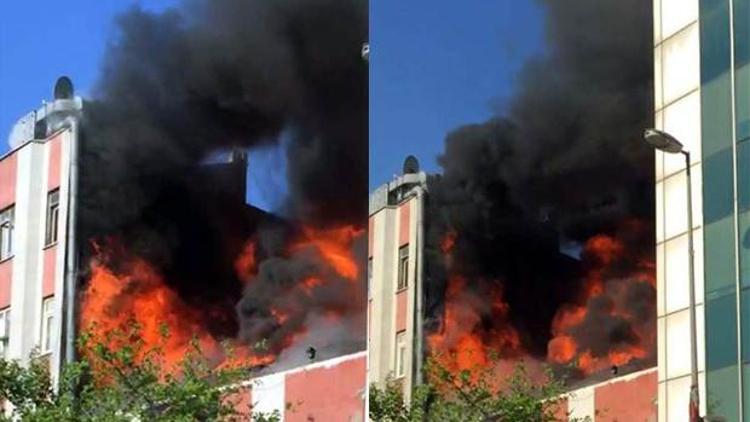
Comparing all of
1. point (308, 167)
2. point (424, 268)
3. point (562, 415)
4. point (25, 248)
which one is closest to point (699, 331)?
point (562, 415)

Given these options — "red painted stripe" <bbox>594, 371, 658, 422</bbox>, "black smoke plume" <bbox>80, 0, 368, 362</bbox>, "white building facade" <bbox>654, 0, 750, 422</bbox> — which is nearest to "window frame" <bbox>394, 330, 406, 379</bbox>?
"black smoke plume" <bbox>80, 0, 368, 362</bbox>

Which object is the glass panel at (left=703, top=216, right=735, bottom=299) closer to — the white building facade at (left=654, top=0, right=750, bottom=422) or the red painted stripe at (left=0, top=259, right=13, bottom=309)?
the white building facade at (left=654, top=0, right=750, bottom=422)

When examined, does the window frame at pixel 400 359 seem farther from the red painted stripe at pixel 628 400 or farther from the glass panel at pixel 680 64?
the glass panel at pixel 680 64

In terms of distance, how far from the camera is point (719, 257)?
28.2m

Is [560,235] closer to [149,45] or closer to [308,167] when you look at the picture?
[308,167]

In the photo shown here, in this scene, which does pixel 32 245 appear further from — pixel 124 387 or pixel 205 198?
pixel 205 198

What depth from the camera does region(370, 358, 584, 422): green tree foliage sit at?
1193 inches

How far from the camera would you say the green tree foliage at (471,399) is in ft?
99.4

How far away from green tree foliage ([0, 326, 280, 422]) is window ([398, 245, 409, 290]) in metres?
3.98

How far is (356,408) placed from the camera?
2991 centimetres

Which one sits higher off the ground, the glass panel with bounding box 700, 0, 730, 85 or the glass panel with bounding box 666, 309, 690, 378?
the glass panel with bounding box 700, 0, 730, 85

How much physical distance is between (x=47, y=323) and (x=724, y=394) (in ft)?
39.4

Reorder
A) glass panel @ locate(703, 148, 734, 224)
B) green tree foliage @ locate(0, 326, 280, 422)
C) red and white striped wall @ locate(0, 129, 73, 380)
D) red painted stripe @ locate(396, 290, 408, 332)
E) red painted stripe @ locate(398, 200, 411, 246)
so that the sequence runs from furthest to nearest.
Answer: red painted stripe @ locate(398, 200, 411, 246) → red painted stripe @ locate(396, 290, 408, 332) → glass panel @ locate(703, 148, 734, 224) → red and white striped wall @ locate(0, 129, 73, 380) → green tree foliage @ locate(0, 326, 280, 422)

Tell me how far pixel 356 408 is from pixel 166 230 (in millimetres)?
4977
